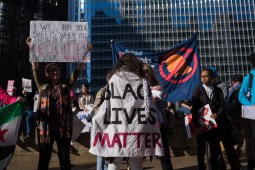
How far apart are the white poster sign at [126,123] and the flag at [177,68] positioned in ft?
14.1

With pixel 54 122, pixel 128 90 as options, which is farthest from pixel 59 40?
pixel 128 90

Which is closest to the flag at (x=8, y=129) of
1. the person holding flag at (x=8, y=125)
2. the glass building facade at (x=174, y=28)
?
the person holding flag at (x=8, y=125)

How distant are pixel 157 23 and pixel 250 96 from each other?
81.6 meters

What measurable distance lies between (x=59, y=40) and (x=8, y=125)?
5.89 feet

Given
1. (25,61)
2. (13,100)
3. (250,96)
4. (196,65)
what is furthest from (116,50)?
(25,61)

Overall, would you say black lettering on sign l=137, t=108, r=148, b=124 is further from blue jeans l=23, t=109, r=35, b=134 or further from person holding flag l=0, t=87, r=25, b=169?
blue jeans l=23, t=109, r=35, b=134

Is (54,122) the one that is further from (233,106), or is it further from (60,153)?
(233,106)

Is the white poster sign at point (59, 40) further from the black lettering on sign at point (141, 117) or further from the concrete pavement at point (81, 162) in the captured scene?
the black lettering on sign at point (141, 117)

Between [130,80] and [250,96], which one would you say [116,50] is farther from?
[130,80]

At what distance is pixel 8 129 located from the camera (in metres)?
4.75

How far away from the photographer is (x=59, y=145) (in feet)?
13.4

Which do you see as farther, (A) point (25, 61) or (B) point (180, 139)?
(A) point (25, 61)

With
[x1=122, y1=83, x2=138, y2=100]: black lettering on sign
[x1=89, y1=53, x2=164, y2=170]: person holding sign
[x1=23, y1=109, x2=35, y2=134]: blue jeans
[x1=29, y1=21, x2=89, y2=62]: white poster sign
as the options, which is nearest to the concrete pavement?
[x1=23, y1=109, x2=35, y2=134]: blue jeans

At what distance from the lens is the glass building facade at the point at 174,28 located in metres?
80.6
